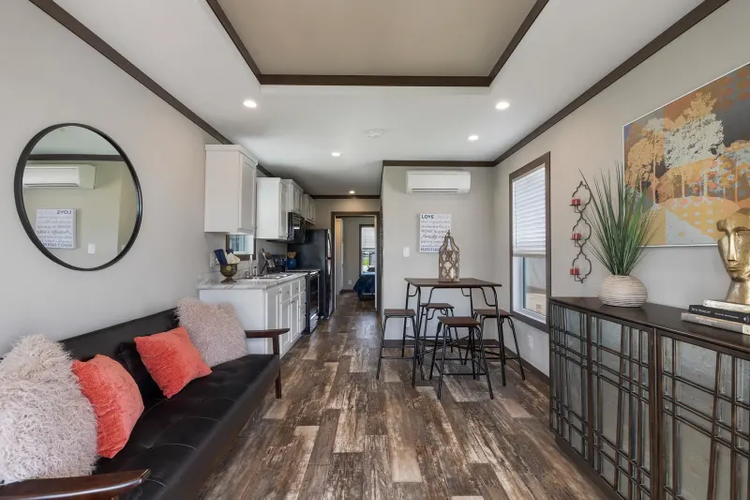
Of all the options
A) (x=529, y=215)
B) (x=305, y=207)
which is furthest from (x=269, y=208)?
(x=529, y=215)

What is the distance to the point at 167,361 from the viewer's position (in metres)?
1.90

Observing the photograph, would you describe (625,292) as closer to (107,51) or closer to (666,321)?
(666,321)

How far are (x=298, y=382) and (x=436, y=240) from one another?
2.35 meters

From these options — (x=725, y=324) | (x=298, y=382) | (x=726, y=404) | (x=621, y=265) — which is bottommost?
(x=298, y=382)

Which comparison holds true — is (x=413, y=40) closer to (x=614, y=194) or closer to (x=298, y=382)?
(x=614, y=194)

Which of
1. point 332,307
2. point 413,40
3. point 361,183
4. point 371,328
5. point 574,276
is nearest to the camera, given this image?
point 413,40

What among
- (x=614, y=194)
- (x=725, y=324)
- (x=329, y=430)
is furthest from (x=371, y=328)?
(x=725, y=324)

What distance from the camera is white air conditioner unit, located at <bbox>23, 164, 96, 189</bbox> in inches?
60.9

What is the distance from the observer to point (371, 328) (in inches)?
215

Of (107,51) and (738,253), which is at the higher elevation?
(107,51)

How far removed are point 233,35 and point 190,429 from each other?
86.0 inches

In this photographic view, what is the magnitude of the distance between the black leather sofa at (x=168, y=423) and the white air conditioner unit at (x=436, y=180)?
271cm

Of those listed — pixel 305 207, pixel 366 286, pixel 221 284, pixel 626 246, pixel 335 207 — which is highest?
pixel 335 207

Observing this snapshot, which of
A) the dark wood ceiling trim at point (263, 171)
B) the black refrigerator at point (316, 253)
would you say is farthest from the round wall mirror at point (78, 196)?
the black refrigerator at point (316, 253)
